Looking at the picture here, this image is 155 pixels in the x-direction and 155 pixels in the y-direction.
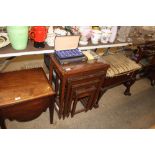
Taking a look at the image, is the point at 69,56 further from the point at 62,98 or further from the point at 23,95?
the point at 23,95

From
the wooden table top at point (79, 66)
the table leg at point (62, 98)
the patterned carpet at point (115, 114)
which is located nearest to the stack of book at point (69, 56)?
the wooden table top at point (79, 66)

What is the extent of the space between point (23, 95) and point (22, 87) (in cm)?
10

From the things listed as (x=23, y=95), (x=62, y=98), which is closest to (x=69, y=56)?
(x=62, y=98)

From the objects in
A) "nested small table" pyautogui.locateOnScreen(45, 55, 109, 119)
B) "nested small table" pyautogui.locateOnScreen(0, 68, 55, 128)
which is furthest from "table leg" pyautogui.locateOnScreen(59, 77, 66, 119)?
"nested small table" pyautogui.locateOnScreen(0, 68, 55, 128)

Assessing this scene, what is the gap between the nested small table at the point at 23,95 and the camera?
127cm

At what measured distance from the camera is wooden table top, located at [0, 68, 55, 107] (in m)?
1.27

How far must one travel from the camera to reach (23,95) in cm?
131

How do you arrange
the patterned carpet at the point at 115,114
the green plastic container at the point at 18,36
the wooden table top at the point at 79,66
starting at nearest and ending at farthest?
the green plastic container at the point at 18,36, the wooden table top at the point at 79,66, the patterned carpet at the point at 115,114

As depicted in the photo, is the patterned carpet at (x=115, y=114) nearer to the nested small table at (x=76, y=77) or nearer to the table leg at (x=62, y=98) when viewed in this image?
the table leg at (x=62, y=98)

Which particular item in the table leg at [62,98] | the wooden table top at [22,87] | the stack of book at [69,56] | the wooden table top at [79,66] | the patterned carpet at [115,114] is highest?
the stack of book at [69,56]

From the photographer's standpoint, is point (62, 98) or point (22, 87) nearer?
point (22, 87)

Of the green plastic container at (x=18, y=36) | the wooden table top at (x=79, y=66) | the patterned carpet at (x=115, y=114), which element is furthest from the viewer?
the patterned carpet at (x=115, y=114)

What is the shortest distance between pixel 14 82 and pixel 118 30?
1.21 m
